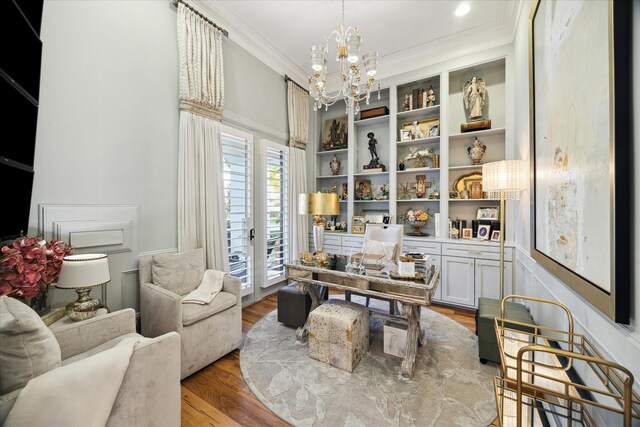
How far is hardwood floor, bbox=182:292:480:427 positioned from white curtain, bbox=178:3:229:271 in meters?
1.09

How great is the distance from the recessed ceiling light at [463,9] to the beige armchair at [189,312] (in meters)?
3.92

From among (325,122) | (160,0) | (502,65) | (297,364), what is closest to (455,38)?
(502,65)

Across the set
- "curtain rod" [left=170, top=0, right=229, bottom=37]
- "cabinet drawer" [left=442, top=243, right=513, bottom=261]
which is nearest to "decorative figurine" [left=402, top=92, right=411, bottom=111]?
"cabinet drawer" [left=442, top=243, right=513, bottom=261]

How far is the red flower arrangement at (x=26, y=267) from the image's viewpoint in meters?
1.47

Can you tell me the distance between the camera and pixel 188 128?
2705 mm

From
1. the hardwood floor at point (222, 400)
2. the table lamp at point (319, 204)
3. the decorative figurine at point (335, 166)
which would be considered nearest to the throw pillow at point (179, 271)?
the hardwood floor at point (222, 400)

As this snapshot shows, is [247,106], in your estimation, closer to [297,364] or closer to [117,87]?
[117,87]

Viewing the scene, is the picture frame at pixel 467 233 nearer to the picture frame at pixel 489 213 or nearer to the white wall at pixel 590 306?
the picture frame at pixel 489 213

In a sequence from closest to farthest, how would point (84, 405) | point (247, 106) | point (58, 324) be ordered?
point (84, 405) → point (58, 324) → point (247, 106)

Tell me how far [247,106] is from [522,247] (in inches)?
144

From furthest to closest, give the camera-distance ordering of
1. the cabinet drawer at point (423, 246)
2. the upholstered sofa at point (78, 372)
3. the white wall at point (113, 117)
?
the cabinet drawer at point (423, 246) → the white wall at point (113, 117) → the upholstered sofa at point (78, 372)

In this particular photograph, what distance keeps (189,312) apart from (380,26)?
3887mm

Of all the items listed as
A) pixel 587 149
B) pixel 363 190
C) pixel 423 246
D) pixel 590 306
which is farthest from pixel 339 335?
pixel 363 190

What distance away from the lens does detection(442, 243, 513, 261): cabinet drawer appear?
10.2 feet
